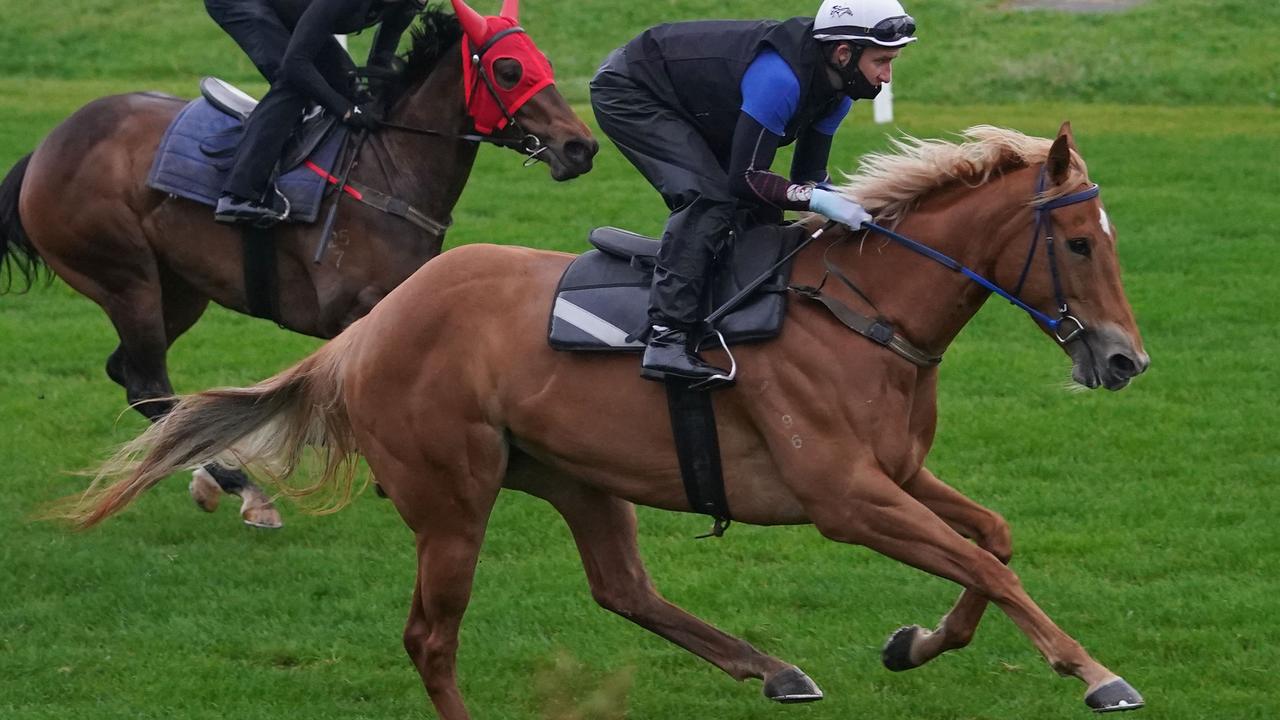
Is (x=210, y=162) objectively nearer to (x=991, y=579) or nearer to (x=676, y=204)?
(x=676, y=204)

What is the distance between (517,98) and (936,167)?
2783mm

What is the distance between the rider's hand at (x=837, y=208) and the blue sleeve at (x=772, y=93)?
223 mm

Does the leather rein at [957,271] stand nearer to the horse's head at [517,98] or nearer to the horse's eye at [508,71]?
the horse's head at [517,98]

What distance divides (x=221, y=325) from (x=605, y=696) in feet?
21.9

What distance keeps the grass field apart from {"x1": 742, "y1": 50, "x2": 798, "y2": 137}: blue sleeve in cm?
201

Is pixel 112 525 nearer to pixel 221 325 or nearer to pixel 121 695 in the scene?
pixel 121 695

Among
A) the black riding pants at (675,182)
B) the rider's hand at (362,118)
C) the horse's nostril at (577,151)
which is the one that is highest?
the black riding pants at (675,182)

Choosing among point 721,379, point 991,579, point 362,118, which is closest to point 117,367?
point 362,118

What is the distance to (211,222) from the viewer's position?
782 centimetres

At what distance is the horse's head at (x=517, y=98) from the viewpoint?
7.46 metres

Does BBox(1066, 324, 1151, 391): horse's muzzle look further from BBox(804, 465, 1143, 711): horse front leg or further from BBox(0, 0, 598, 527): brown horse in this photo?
BBox(0, 0, 598, 527): brown horse

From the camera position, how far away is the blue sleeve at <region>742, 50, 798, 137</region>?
5.02 m

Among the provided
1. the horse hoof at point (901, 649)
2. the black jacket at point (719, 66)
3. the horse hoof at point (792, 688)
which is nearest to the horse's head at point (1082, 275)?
the black jacket at point (719, 66)

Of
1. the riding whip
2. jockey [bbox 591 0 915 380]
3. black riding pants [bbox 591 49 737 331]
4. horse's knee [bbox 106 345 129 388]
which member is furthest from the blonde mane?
horse's knee [bbox 106 345 129 388]
